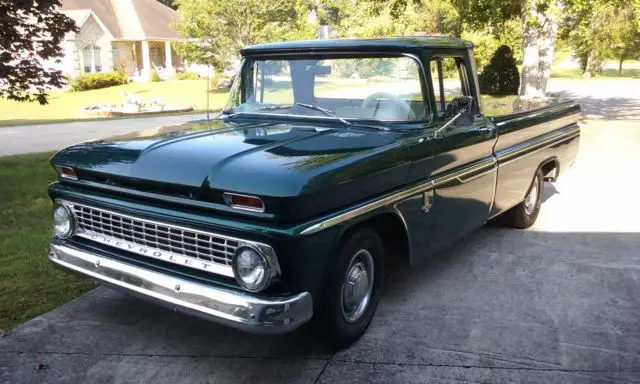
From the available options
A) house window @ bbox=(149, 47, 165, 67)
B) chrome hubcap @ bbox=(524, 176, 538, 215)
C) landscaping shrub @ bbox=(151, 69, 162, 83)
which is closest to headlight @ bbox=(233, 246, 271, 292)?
chrome hubcap @ bbox=(524, 176, 538, 215)

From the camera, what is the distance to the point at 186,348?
3.78 m

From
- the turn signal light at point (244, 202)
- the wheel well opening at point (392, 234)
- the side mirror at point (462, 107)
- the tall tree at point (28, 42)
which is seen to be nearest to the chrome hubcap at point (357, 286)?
the wheel well opening at point (392, 234)

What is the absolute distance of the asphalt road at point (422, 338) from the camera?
3.49 meters

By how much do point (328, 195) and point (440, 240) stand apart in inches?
→ 58.7

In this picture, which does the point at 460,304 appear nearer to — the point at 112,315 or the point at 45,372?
the point at 112,315

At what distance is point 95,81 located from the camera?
36.3 meters

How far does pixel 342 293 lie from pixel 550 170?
414 cm

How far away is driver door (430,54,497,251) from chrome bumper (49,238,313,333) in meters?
1.56

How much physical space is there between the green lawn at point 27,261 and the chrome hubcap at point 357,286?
2239mm

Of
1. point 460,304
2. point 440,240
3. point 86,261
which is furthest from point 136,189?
point 460,304

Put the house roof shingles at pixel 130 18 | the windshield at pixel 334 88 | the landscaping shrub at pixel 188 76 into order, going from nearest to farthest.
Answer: the windshield at pixel 334 88
the landscaping shrub at pixel 188 76
the house roof shingles at pixel 130 18

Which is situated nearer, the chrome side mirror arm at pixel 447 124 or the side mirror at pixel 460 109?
the chrome side mirror arm at pixel 447 124

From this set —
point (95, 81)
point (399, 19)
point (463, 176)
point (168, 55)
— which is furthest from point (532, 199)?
point (168, 55)

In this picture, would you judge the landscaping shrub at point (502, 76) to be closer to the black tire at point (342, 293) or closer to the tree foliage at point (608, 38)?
the tree foliage at point (608, 38)
